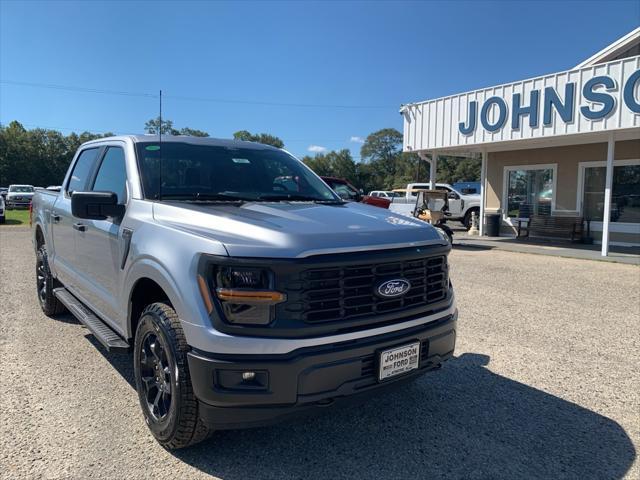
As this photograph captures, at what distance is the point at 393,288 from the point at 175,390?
1.33 metres

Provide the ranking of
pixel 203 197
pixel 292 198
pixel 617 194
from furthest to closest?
pixel 617 194 → pixel 292 198 → pixel 203 197

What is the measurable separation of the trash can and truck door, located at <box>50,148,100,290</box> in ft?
49.8

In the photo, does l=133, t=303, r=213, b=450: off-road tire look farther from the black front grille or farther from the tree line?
the tree line

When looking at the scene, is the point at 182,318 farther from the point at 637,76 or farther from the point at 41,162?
the point at 41,162

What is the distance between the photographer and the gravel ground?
275 centimetres

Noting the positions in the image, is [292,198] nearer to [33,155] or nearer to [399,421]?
[399,421]

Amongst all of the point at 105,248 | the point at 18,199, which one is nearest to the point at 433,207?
the point at 105,248

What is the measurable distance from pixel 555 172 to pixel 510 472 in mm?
15510

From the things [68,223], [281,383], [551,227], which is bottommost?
[281,383]

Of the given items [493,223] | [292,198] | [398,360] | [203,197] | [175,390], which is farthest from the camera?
[493,223]

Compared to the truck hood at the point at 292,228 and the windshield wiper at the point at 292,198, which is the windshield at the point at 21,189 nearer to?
the windshield wiper at the point at 292,198

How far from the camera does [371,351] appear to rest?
2609 mm

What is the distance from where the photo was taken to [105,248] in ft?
11.8

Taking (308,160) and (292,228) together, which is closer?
(292,228)
